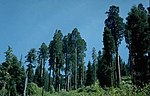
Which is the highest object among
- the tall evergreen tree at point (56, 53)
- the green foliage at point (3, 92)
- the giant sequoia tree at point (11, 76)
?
the tall evergreen tree at point (56, 53)

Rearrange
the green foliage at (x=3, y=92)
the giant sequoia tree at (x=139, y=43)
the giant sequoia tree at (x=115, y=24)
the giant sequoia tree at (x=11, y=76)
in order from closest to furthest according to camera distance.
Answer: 1. the giant sequoia tree at (x=139, y=43)
2. the giant sequoia tree at (x=115, y=24)
3. the green foliage at (x=3, y=92)
4. the giant sequoia tree at (x=11, y=76)

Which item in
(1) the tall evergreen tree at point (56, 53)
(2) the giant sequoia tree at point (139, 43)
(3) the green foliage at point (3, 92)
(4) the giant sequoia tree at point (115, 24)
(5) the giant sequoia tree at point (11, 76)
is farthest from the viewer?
(1) the tall evergreen tree at point (56, 53)

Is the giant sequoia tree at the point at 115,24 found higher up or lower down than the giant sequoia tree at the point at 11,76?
higher up

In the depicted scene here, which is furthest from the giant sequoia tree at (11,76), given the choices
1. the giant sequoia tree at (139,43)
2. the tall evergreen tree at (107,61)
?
the giant sequoia tree at (139,43)

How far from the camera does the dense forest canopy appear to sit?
160ft

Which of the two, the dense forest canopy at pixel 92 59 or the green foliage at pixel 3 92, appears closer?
the dense forest canopy at pixel 92 59

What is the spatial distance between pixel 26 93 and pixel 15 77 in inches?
219

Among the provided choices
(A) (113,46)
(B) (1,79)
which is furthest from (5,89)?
(A) (113,46)

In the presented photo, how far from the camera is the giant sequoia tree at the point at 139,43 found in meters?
45.5

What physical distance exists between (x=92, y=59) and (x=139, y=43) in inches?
2247

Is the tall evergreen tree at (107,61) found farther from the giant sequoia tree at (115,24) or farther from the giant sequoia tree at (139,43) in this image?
the giant sequoia tree at (139,43)

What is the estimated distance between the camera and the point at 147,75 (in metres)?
44.8

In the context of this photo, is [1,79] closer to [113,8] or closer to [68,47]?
[68,47]

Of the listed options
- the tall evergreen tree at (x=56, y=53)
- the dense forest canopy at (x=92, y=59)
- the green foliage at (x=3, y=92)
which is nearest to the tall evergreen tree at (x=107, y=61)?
the dense forest canopy at (x=92, y=59)
